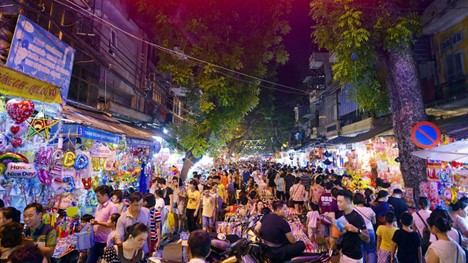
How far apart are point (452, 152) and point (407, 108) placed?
97.4 inches

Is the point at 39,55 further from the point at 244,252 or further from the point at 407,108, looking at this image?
the point at 407,108

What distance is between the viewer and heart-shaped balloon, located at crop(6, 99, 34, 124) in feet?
15.3

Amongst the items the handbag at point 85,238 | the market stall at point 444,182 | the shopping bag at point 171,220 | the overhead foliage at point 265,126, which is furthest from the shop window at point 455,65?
the overhead foliage at point 265,126

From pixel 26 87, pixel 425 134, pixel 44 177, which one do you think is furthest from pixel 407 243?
pixel 26 87

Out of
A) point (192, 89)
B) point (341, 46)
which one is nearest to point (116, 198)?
point (341, 46)

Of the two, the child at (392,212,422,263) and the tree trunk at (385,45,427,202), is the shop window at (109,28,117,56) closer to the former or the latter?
the tree trunk at (385,45,427,202)

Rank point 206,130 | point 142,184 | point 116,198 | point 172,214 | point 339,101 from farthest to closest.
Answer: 1. point 339,101
2. point 206,130
3. point 142,184
4. point 172,214
5. point 116,198

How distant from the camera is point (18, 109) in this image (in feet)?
15.5

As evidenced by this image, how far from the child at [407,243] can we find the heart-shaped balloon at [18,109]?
6.80 meters

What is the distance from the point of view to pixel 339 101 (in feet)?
69.3

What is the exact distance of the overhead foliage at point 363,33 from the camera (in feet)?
24.4

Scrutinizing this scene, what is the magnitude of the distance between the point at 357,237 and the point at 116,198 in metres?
4.96

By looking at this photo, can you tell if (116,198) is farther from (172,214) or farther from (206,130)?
(206,130)

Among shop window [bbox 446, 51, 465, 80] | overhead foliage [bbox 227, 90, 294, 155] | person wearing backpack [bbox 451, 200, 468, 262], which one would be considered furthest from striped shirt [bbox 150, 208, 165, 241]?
overhead foliage [bbox 227, 90, 294, 155]
